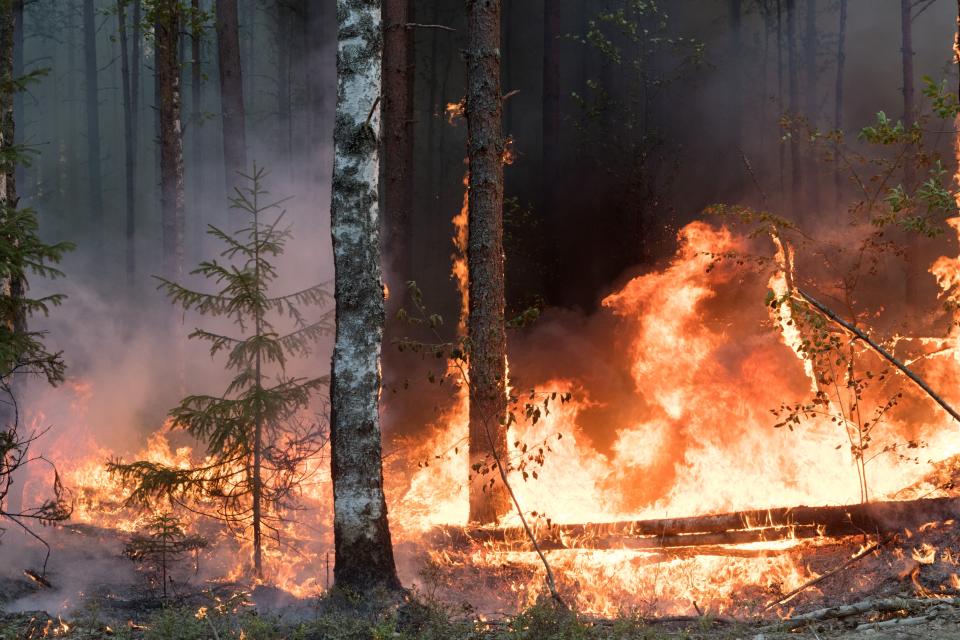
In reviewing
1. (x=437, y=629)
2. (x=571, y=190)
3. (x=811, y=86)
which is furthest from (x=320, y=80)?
(x=437, y=629)

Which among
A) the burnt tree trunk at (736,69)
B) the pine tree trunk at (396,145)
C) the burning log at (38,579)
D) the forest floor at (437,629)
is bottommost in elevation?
the forest floor at (437,629)

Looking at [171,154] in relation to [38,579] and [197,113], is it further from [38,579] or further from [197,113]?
[197,113]

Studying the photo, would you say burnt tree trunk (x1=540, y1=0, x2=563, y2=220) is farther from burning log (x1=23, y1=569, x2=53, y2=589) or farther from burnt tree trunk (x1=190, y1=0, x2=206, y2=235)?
burning log (x1=23, y1=569, x2=53, y2=589)

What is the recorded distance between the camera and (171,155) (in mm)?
14320

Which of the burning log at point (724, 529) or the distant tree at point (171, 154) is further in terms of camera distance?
the distant tree at point (171, 154)

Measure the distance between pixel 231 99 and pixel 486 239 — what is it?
334 inches

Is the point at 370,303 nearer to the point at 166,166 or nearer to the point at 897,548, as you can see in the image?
the point at 897,548

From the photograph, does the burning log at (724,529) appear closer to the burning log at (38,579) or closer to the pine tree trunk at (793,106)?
the burning log at (38,579)

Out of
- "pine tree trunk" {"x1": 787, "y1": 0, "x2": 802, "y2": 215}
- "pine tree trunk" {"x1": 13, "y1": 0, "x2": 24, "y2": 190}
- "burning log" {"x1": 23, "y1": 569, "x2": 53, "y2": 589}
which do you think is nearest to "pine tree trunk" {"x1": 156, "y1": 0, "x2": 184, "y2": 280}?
"burning log" {"x1": 23, "y1": 569, "x2": 53, "y2": 589}

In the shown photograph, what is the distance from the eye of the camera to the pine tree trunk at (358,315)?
7266 mm

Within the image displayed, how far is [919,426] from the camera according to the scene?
38.7 ft

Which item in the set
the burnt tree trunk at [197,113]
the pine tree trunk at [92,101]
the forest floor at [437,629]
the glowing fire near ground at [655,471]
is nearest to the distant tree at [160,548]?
the glowing fire near ground at [655,471]

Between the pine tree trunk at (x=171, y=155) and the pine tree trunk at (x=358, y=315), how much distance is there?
779 centimetres

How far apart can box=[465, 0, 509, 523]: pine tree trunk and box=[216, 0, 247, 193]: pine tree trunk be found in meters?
7.31
